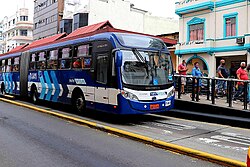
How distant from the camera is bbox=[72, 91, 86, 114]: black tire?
36.6ft

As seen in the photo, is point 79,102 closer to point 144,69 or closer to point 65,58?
point 65,58

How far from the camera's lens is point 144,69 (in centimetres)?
941

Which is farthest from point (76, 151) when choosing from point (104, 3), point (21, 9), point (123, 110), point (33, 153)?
point (21, 9)

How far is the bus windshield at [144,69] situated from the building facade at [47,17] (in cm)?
4472

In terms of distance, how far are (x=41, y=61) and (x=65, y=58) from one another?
2.93 metres

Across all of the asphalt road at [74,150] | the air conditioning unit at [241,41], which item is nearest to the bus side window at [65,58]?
the asphalt road at [74,150]

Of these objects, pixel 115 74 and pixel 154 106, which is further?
pixel 154 106

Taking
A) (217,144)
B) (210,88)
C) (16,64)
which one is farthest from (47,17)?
(217,144)

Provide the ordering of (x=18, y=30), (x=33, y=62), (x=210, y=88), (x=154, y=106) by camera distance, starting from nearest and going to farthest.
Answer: (x=154, y=106) < (x=210, y=88) < (x=33, y=62) < (x=18, y=30)

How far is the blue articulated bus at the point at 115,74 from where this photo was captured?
9.09 metres

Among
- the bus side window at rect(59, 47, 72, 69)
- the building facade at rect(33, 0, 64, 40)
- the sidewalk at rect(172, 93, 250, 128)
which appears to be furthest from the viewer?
the building facade at rect(33, 0, 64, 40)

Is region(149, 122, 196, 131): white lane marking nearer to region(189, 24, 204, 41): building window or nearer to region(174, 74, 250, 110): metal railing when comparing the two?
region(174, 74, 250, 110): metal railing

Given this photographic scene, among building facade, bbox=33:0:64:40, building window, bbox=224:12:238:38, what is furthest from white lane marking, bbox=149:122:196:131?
building facade, bbox=33:0:64:40

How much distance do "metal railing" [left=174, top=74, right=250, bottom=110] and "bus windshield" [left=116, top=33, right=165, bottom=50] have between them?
2577 mm
